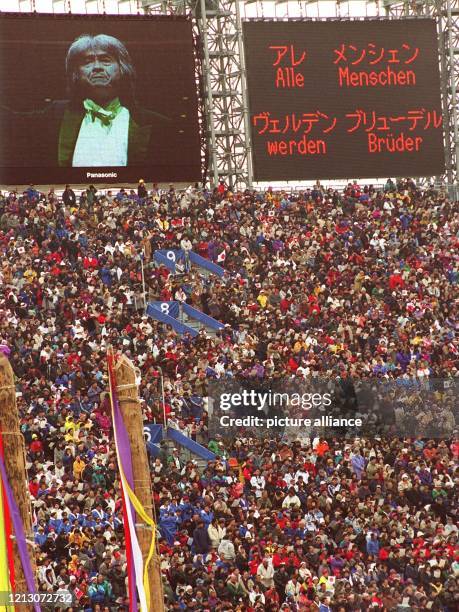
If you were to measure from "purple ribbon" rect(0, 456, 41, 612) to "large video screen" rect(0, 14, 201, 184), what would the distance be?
29.8 m

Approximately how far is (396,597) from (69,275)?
1324 cm

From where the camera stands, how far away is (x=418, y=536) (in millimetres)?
28531

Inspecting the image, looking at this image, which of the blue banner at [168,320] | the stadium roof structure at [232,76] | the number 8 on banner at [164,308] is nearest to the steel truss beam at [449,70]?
the stadium roof structure at [232,76]

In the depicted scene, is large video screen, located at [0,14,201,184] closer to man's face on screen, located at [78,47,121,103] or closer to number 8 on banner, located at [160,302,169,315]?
man's face on screen, located at [78,47,121,103]

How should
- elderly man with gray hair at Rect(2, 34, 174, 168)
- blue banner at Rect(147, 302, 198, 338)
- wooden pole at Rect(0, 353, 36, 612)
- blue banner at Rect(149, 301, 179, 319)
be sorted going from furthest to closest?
elderly man with gray hair at Rect(2, 34, 174, 168) < blue banner at Rect(149, 301, 179, 319) < blue banner at Rect(147, 302, 198, 338) < wooden pole at Rect(0, 353, 36, 612)

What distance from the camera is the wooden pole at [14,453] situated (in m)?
12.4

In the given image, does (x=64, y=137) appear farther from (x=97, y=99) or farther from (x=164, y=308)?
(x=164, y=308)

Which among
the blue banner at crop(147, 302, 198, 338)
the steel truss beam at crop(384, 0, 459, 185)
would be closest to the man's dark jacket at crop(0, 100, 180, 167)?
the blue banner at crop(147, 302, 198, 338)

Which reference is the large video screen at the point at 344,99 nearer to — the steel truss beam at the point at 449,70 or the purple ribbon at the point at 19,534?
the steel truss beam at the point at 449,70

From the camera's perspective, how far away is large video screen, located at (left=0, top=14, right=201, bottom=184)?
1660 inches

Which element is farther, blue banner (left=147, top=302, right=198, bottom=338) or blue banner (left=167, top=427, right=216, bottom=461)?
blue banner (left=147, top=302, right=198, bottom=338)

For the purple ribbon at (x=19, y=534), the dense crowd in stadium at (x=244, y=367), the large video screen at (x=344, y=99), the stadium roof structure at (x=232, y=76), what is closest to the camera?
the purple ribbon at (x=19, y=534)

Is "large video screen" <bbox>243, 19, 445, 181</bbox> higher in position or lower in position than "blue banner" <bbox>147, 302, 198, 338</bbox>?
higher

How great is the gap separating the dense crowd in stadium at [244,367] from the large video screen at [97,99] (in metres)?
1.36
